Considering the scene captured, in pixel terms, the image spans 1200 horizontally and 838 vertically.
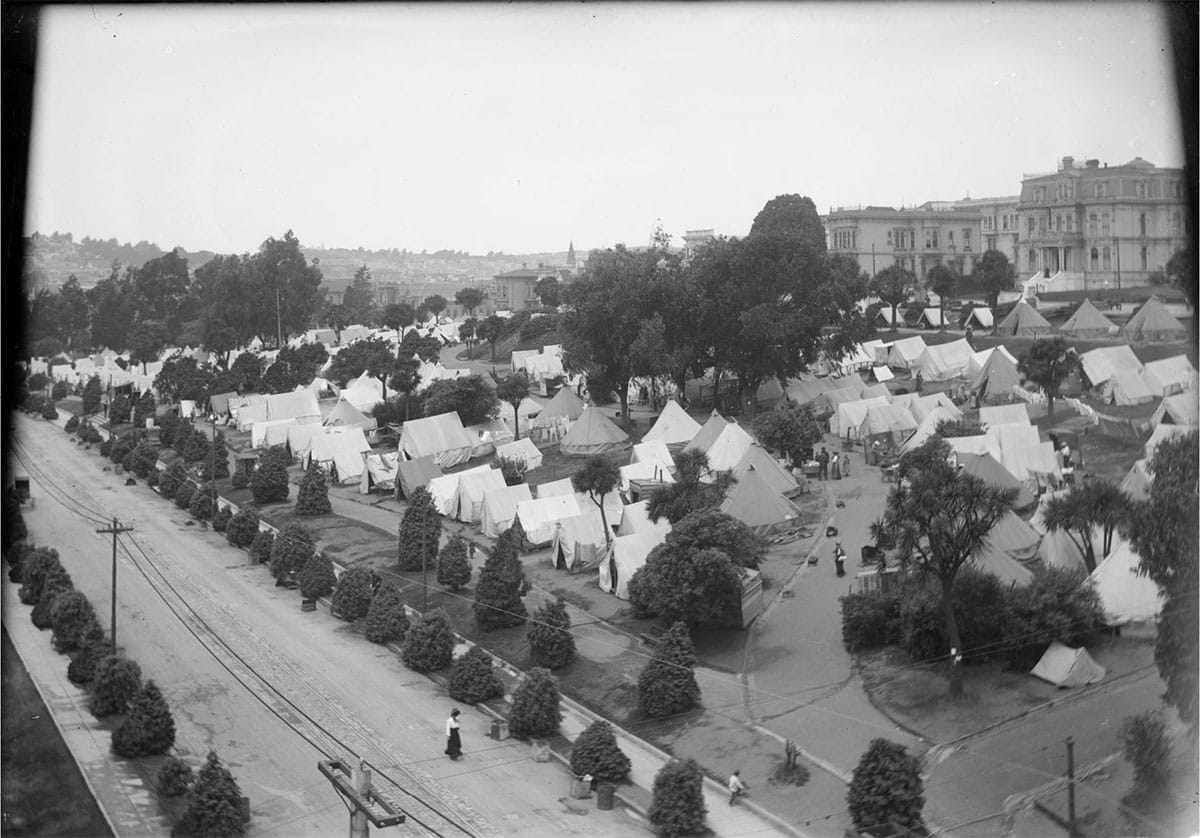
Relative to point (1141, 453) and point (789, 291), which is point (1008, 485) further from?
point (789, 291)

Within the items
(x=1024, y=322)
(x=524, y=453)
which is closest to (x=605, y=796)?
(x=524, y=453)

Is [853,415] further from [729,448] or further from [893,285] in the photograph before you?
[893,285]

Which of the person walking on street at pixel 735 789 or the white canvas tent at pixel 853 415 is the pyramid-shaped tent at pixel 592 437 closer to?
the white canvas tent at pixel 853 415

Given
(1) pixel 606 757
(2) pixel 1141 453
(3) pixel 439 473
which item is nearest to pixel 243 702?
(1) pixel 606 757

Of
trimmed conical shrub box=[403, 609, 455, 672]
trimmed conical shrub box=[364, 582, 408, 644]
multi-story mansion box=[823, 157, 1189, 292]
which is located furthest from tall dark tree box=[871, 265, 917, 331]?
trimmed conical shrub box=[403, 609, 455, 672]

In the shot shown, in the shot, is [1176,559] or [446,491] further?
[446,491]

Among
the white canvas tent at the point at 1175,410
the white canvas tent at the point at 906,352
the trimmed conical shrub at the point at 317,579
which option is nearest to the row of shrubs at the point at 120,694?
the trimmed conical shrub at the point at 317,579
